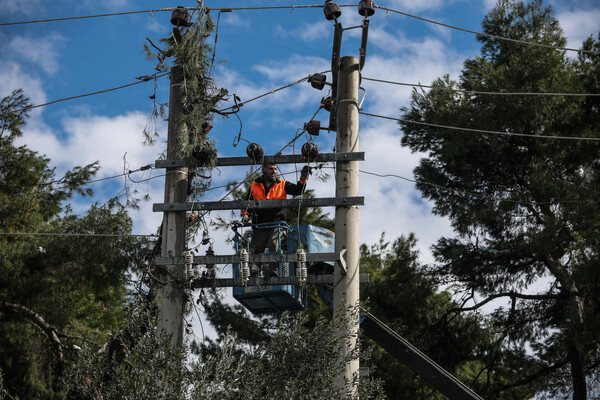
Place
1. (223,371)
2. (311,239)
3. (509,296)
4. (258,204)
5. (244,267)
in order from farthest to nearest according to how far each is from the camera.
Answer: (509,296) → (311,239) → (258,204) → (244,267) → (223,371)

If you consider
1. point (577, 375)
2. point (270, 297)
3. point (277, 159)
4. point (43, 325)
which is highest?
point (277, 159)

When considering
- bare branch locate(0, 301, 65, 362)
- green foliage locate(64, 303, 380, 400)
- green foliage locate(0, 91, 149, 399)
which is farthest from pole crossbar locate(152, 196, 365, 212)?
bare branch locate(0, 301, 65, 362)

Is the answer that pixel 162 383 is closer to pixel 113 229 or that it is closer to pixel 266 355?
pixel 266 355

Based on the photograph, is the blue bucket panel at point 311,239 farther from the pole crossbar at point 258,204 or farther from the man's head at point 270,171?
the man's head at point 270,171

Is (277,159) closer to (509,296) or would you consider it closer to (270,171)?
(270,171)

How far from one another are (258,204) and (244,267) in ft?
3.05

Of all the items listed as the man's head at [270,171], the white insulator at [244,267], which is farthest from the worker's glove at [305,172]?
the white insulator at [244,267]

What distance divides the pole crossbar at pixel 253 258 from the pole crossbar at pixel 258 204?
23.6 inches

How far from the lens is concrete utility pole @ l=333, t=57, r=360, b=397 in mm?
9609

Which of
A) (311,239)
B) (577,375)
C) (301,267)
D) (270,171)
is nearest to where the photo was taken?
(301,267)

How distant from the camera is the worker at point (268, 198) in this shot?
11.2m

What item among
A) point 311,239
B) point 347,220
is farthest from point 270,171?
point 347,220

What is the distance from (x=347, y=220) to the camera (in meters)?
10.5

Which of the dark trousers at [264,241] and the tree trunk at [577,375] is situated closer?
the dark trousers at [264,241]
